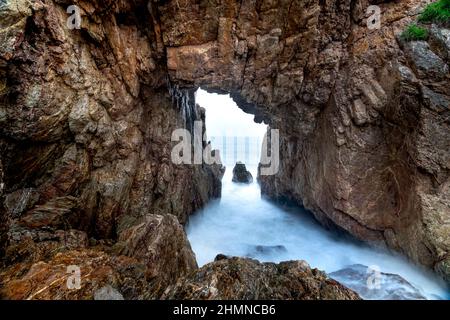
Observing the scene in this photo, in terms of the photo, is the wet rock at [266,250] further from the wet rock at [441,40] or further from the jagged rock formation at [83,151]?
the wet rock at [441,40]

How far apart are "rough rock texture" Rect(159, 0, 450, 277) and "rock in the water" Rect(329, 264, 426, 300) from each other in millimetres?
1425

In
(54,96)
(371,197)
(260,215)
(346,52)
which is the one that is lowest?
(260,215)

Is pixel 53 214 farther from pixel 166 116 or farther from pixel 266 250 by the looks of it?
pixel 266 250

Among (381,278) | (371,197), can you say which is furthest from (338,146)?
(381,278)

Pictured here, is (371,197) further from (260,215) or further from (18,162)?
(18,162)

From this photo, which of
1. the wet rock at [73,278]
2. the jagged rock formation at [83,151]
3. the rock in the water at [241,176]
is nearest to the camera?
the wet rock at [73,278]

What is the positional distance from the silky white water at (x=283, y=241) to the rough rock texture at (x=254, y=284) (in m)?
6.18

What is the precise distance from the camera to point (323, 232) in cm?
1900

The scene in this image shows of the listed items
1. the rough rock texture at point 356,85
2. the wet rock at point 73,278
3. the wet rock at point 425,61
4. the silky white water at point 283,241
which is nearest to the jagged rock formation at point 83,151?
the wet rock at point 73,278

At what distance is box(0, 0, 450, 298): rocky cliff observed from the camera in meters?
8.34

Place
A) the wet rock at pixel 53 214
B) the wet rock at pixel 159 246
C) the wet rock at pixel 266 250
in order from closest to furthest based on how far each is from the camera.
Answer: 1. the wet rock at pixel 53 214
2. the wet rock at pixel 159 246
3. the wet rock at pixel 266 250

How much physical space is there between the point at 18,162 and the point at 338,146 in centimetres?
1487

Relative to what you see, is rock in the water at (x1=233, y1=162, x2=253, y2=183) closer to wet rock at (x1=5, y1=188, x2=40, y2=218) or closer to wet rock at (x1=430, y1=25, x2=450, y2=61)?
wet rock at (x1=430, y1=25, x2=450, y2=61)

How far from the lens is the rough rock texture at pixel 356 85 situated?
34.2 feet
